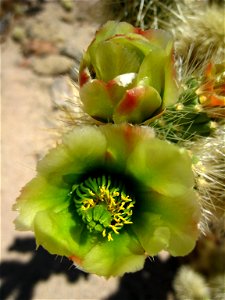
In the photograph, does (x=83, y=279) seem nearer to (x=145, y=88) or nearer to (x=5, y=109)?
(x=5, y=109)

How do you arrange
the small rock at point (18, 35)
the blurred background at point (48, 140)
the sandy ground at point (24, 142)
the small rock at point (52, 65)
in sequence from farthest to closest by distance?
the small rock at point (18, 35) < the small rock at point (52, 65) < the sandy ground at point (24, 142) < the blurred background at point (48, 140)

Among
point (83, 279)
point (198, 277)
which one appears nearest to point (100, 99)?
point (198, 277)

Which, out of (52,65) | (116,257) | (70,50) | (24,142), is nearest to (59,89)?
(52,65)

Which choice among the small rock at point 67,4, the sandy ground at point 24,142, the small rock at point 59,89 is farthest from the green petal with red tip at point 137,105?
the small rock at point 67,4

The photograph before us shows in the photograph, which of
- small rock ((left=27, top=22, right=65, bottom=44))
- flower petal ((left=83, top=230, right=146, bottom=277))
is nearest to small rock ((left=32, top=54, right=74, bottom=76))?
small rock ((left=27, top=22, right=65, bottom=44))

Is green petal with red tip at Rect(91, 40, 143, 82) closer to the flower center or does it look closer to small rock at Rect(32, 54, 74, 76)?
the flower center

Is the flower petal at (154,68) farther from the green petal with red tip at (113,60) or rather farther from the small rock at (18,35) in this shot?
the small rock at (18,35)

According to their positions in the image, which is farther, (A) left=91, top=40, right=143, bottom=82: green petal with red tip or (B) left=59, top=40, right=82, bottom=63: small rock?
(B) left=59, top=40, right=82, bottom=63: small rock
